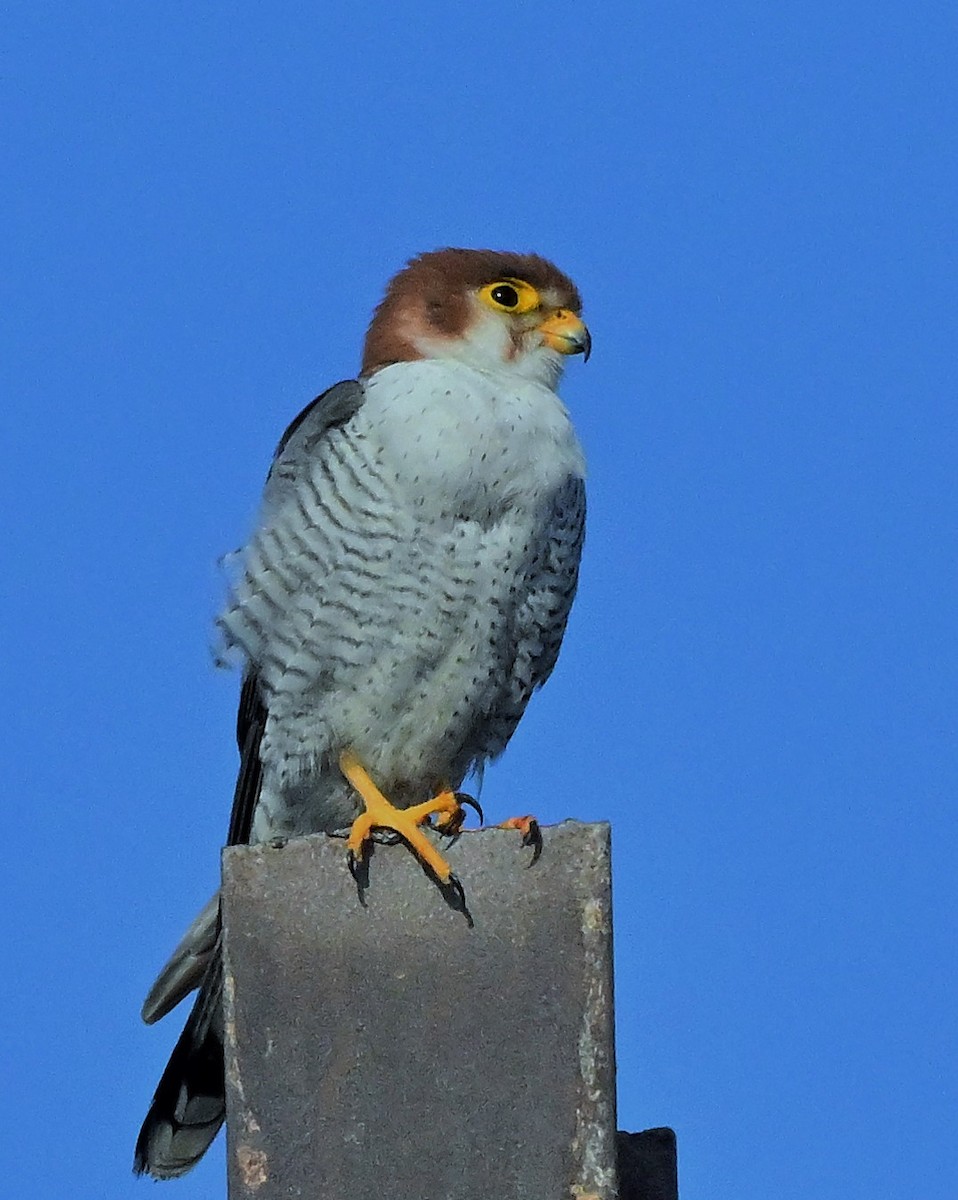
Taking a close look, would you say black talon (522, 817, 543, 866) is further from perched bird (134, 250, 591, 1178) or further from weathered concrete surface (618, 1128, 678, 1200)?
perched bird (134, 250, 591, 1178)

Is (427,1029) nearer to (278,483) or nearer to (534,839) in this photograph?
(534,839)

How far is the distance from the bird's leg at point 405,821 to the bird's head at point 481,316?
3.82ft

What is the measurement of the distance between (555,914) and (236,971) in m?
0.59

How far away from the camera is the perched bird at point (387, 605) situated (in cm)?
456

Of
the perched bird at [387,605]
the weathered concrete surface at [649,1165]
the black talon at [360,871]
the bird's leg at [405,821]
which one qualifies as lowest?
the weathered concrete surface at [649,1165]

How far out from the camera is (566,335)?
525 cm

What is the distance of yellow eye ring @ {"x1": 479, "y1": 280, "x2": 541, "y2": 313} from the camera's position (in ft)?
17.3

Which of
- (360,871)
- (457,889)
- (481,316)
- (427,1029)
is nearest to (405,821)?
(360,871)

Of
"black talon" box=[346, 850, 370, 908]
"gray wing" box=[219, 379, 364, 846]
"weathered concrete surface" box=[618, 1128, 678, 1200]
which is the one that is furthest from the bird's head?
"weathered concrete surface" box=[618, 1128, 678, 1200]

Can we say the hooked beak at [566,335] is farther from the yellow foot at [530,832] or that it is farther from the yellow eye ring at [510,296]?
the yellow foot at [530,832]

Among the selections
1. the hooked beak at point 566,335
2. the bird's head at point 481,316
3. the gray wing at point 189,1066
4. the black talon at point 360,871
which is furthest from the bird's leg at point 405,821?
the hooked beak at point 566,335

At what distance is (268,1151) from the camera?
319 cm

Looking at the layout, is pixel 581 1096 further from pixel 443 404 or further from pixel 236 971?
pixel 443 404

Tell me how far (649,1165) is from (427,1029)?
0.55 m
